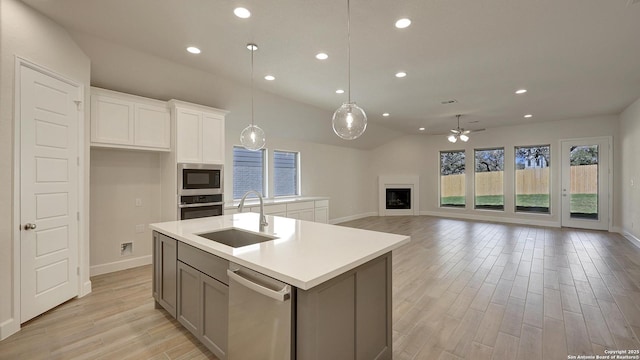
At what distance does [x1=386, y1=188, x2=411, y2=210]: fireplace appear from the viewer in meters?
9.59

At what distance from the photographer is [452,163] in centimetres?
919

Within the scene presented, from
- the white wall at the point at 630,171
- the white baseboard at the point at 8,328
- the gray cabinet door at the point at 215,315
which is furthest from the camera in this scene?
the white wall at the point at 630,171

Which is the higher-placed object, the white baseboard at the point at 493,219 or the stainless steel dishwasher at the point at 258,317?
the stainless steel dishwasher at the point at 258,317

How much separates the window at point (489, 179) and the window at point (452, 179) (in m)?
0.44

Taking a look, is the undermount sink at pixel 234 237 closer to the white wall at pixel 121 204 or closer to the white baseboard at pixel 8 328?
the white baseboard at pixel 8 328

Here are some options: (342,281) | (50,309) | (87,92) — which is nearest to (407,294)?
(342,281)

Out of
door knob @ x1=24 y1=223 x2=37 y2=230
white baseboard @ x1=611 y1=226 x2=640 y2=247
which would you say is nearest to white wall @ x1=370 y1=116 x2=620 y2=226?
white baseboard @ x1=611 y1=226 x2=640 y2=247

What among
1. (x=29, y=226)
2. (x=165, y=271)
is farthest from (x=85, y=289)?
(x=165, y=271)

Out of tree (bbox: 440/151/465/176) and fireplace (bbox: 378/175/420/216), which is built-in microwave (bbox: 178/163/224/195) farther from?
tree (bbox: 440/151/465/176)

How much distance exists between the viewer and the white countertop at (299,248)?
146cm

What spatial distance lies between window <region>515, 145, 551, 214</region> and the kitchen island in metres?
7.86

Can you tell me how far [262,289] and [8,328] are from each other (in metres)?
2.65

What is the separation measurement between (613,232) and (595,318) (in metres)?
5.78

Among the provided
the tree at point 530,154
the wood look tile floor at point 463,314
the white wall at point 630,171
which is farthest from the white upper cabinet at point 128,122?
the tree at point 530,154
